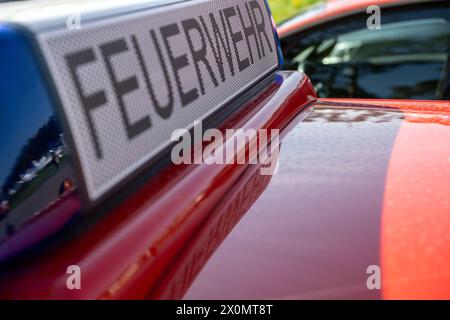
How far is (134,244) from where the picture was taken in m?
0.99

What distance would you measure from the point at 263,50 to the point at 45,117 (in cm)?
104

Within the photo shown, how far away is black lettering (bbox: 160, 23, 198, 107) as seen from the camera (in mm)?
1247

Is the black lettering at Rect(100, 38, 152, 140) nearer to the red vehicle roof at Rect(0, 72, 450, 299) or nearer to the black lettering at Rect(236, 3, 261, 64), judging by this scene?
the red vehicle roof at Rect(0, 72, 450, 299)

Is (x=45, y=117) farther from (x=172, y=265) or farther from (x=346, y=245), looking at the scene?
(x=346, y=245)

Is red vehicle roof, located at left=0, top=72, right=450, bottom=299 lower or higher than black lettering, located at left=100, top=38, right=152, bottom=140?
lower

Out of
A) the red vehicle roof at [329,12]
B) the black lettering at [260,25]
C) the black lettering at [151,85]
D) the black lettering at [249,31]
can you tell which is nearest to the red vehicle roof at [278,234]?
the black lettering at [151,85]

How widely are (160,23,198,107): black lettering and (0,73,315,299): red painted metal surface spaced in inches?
6.3

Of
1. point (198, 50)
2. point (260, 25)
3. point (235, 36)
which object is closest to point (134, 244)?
point (198, 50)

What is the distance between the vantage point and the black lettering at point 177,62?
1247 mm

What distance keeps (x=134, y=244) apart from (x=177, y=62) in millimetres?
453

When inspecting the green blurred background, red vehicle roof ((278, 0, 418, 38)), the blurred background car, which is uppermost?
red vehicle roof ((278, 0, 418, 38))

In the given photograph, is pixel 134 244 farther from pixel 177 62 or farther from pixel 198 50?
pixel 198 50

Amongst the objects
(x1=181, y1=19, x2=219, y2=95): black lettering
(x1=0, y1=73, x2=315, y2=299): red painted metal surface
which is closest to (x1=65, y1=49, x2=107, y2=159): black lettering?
(x1=0, y1=73, x2=315, y2=299): red painted metal surface

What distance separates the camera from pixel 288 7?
38.9ft
